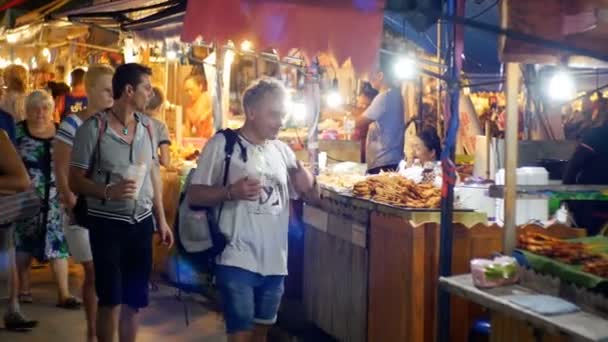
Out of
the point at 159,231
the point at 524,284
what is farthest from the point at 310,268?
the point at 524,284

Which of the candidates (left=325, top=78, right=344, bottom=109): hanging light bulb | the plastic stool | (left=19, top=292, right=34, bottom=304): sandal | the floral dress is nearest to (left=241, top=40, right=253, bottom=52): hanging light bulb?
the floral dress

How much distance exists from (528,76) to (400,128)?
2182mm

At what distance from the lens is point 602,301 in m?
3.81

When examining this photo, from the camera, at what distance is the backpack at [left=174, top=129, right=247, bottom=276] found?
4.85 metres

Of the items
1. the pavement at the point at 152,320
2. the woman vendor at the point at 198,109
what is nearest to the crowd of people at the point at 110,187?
the pavement at the point at 152,320

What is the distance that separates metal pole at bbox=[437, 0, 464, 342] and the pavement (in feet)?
9.91

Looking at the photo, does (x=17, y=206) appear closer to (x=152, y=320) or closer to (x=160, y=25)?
(x=152, y=320)

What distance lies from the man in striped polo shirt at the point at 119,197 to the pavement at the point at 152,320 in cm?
191

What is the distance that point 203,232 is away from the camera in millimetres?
4852

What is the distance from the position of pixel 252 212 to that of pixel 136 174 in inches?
34.5

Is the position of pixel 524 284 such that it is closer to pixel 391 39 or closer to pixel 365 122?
pixel 365 122

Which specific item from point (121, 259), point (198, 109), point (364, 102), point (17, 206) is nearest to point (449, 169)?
point (121, 259)

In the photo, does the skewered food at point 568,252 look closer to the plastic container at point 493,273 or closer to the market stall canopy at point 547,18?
the plastic container at point 493,273

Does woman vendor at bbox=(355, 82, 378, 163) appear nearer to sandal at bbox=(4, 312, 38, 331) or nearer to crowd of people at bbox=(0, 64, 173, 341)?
sandal at bbox=(4, 312, 38, 331)
